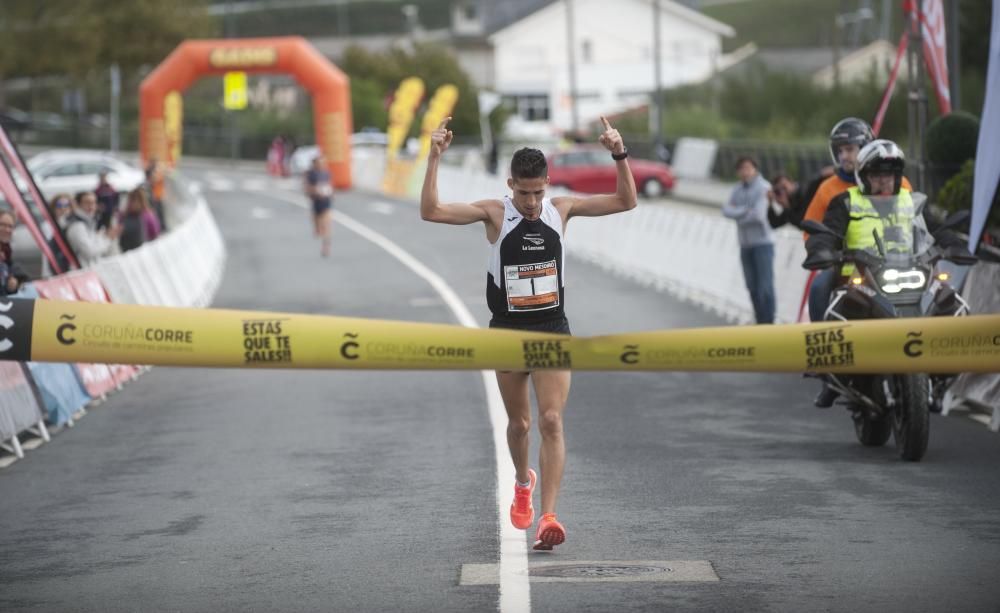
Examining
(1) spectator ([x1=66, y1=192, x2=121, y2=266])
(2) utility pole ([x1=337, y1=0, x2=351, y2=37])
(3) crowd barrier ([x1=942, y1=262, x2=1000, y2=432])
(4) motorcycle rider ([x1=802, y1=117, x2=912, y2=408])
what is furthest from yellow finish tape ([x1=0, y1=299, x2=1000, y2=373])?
(2) utility pole ([x1=337, y1=0, x2=351, y2=37])

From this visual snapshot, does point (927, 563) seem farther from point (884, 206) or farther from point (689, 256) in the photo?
point (689, 256)

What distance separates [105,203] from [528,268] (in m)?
20.6

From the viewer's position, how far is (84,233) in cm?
2225

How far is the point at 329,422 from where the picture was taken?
46.5 feet

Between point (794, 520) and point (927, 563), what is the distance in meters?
1.18

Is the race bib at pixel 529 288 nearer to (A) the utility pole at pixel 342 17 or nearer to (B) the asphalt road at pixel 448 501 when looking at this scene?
(B) the asphalt road at pixel 448 501

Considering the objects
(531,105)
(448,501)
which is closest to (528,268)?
(448,501)

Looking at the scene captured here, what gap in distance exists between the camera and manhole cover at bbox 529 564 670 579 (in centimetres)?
812

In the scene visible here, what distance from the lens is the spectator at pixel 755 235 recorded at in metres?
18.5

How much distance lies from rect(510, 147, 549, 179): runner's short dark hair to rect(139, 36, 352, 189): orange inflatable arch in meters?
52.3

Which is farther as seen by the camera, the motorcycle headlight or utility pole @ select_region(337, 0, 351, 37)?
utility pole @ select_region(337, 0, 351, 37)

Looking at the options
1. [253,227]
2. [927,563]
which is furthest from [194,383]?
[253,227]

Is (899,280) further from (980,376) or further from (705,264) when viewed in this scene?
(705,264)

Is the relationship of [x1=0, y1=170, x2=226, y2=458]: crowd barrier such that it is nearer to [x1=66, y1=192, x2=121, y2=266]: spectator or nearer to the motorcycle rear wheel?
[x1=66, y1=192, x2=121, y2=266]: spectator
